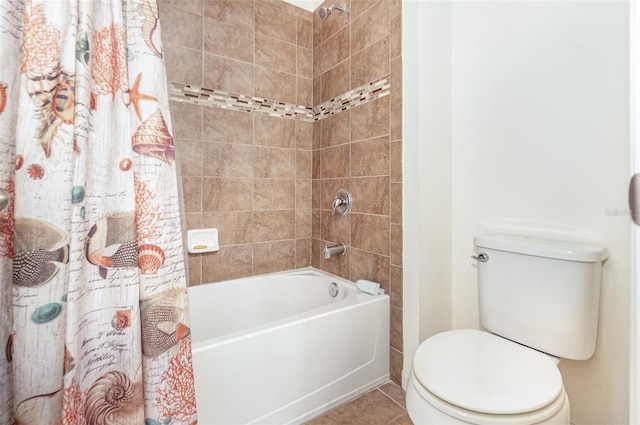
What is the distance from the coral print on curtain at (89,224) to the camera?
0.66 metres

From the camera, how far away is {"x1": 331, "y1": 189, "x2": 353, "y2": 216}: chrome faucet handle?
Result: 1864 mm

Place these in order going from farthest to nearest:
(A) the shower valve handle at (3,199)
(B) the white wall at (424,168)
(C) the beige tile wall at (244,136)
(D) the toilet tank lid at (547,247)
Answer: (C) the beige tile wall at (244,136) → (B) the white wall at (424,168) → (D) the toilet tank lid at (547,247) → (A) the shower valve handle at (3,199)

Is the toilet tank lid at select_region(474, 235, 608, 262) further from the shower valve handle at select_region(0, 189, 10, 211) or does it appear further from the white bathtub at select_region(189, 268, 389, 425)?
the shower valve handle at select_region(0, 189, 10, 211)

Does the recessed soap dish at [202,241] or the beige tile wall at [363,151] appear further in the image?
the recessed soap dish at [202,241]

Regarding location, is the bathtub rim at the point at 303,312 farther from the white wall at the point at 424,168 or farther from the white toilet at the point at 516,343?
the white toilet at the point at 516,343

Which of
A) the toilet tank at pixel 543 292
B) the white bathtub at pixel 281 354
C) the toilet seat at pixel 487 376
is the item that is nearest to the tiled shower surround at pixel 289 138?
the white bathtub at pixel 281 354

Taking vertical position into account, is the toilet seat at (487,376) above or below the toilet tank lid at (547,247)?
below

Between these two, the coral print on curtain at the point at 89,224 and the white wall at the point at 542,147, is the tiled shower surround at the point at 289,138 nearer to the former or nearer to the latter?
the white wall at the point at 542,147

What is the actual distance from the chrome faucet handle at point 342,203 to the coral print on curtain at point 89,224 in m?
1.16

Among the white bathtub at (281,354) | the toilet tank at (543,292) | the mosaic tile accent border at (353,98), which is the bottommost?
the white bathtub at (281,354)

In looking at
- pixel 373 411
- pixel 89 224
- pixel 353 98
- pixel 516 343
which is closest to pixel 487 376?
pixel 516 343

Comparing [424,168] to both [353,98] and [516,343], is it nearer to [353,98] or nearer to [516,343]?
[353,98]

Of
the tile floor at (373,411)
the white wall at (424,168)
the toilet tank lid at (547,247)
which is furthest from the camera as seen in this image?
the white wall at (424,168)

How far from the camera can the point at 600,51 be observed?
3.64 feet
